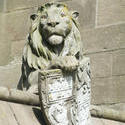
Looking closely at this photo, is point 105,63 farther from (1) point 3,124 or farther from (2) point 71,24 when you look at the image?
(1) point 3,124

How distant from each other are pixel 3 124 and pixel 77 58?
1.55 meters

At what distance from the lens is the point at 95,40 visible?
10.2 m

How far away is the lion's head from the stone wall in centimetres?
203

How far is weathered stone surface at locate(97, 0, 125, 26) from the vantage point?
33.3ft

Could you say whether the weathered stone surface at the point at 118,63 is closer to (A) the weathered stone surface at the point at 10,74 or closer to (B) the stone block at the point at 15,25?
(A) the weathered stone surface at the point at 10,74

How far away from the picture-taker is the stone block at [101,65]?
9836 millimetres

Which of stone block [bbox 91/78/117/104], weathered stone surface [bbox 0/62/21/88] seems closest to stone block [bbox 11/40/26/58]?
weathered stone surface [bbox 0/62/21/88]

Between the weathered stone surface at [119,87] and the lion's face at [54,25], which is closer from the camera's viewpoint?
the lion's face at [54,25]

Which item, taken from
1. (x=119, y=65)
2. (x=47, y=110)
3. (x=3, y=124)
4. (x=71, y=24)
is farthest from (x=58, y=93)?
(x=119, y=65)

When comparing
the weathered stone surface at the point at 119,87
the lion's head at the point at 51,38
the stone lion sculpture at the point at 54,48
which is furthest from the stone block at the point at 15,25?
the lion's head at the point at 51,38

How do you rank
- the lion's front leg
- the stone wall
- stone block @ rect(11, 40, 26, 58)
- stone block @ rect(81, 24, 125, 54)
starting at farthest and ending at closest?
stone block @ rect(11, 40, 26, 58) → stone block @ rect(81, 24, 125, 54) → the stone wall → the lion's front leg

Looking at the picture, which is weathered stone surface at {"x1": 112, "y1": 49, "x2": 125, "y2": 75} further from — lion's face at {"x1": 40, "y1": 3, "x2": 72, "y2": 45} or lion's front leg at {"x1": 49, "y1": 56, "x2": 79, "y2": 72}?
lion's front leg at {"x1": 49, "y1": 56, "x2": 79, "y2": 72}

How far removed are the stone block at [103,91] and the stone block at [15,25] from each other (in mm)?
1700

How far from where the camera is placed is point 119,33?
10016 mm
